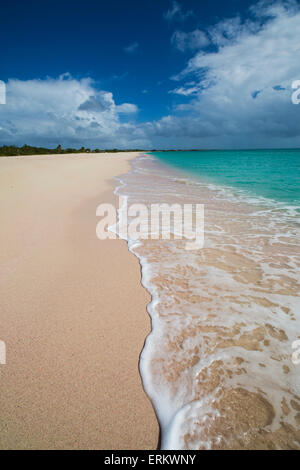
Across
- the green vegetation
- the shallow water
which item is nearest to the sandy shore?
the shallow water

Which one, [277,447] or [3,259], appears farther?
[3,259]

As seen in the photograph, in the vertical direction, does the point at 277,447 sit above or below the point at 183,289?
below

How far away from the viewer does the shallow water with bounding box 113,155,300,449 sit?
1500mm

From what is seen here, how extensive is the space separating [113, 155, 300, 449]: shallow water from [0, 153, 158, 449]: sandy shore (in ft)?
0.64

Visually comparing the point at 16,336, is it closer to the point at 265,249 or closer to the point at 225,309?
the point at 225,309

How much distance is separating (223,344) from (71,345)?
1.49m

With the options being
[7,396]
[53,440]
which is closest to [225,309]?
[53,440]

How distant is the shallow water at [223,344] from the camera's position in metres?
1.50

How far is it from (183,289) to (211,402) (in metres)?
1.45

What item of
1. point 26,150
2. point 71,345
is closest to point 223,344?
point 71,345

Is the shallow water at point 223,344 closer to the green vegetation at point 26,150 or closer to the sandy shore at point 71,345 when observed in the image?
the sandy shore at point 71,345
